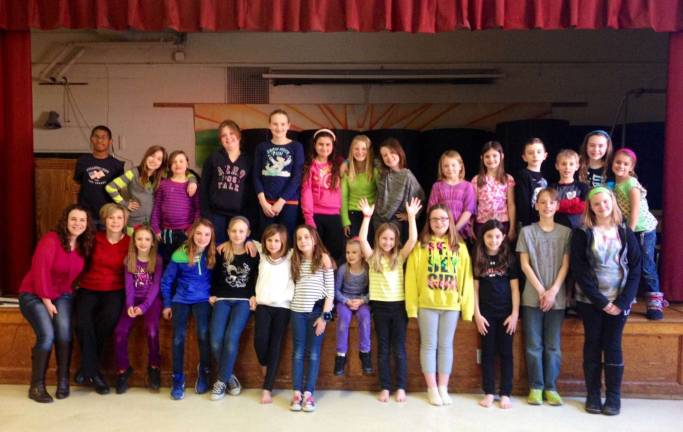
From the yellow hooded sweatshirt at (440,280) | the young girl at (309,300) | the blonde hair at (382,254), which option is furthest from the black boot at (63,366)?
the yellow hooded sweatshirt at (440,280)

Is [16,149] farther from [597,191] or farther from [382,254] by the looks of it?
[597,191]

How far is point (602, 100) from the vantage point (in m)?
6.45

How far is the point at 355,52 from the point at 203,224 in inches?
142

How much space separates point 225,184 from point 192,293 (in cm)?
74

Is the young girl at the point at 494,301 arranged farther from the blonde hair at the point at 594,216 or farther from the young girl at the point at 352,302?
the young girl at the point at 352,302

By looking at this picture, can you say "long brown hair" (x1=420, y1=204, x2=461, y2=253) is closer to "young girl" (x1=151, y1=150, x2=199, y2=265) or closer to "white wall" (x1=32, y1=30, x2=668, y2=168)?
"young girl" (x1=151, y1=150, x2=199, y2=265)

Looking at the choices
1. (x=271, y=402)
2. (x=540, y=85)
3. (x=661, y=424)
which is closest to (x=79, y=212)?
(x=271, y=402)

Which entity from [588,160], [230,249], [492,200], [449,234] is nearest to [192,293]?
[230,249]

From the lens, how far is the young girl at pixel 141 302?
11.6 feet

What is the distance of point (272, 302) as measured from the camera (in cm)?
349

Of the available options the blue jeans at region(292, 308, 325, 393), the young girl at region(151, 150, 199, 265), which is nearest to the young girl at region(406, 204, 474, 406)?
the blue jeans at region(292, 308, 325, 393)

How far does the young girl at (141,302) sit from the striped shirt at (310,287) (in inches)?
33.4

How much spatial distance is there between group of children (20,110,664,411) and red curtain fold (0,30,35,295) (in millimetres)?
1077

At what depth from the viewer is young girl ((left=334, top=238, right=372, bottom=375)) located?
3508mm
